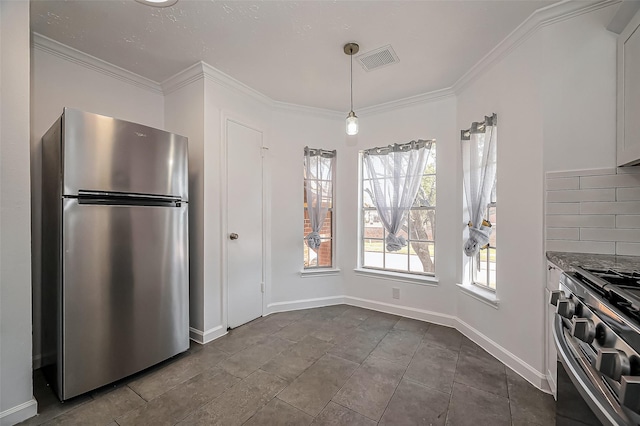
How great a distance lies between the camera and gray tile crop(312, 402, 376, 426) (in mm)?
1496

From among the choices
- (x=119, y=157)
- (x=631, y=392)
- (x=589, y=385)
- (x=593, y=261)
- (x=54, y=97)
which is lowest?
(x=589, y=385)

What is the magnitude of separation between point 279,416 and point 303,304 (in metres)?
1.76

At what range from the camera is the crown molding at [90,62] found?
2.03 metres

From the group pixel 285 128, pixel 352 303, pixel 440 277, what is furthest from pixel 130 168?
pixel 440 277

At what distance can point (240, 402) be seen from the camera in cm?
167

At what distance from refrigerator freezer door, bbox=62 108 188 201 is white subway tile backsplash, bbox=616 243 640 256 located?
10.00ft

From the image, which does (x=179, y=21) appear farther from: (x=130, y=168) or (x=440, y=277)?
(x=440, y=277)

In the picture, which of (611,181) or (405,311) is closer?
(611,181)

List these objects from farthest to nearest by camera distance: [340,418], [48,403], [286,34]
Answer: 1. [286,34]
2. [48,403]
3. [340,418]

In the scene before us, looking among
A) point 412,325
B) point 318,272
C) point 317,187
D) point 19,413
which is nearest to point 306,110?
point 317,187

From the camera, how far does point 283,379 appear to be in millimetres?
1901

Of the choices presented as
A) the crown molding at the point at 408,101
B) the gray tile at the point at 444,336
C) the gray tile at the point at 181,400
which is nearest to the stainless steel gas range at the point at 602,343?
the gray tile at the point at 444,336

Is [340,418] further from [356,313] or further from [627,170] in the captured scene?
[627,170]

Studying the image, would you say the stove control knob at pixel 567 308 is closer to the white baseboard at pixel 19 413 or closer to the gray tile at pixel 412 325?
the gray tile at pixel 412 325
